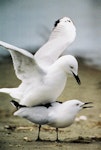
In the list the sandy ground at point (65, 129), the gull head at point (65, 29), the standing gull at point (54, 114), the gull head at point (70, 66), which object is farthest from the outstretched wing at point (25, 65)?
the gull head at point (65, 29)

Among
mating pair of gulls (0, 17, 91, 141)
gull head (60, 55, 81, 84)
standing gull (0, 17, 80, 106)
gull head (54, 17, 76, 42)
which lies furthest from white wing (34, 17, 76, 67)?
gull head (60, 55, 81, 84)

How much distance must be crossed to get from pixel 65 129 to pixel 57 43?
80 cm

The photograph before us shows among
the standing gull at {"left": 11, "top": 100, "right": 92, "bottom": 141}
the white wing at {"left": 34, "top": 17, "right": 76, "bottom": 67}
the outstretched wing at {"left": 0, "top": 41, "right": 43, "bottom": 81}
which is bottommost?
the standing gull at {"left": 11, "top": 100, "right": 92, "bottom": 141}

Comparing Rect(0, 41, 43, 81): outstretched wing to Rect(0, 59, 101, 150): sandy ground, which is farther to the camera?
Rect(0, 41, 43, 81): outstretched wing

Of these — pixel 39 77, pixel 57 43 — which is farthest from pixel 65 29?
pixel 39 77

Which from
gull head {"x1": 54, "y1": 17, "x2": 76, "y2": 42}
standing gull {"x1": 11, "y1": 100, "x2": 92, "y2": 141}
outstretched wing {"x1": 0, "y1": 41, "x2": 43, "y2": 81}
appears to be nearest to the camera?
standing gull {"x1": 11, "y1": 100, "x2": 92, "y2": 141}

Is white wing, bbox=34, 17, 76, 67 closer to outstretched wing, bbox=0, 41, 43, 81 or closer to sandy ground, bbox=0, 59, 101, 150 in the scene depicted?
outstretched wing, bbox=0, 41, 43, 81

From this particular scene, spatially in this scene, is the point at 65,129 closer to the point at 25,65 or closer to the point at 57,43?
the point at 25,65

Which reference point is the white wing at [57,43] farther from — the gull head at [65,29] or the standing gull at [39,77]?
the standing gull at [39,77]

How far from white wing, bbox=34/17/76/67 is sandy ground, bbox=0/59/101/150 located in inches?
20.8

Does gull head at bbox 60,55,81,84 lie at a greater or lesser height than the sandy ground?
greater

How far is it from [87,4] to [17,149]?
4637 mm

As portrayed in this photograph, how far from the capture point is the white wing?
6318 millimetres

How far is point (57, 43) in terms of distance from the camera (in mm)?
6516
